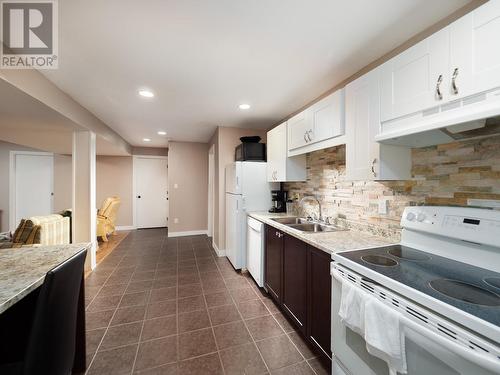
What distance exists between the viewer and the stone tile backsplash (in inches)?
46.1

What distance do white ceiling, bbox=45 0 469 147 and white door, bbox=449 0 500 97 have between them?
37 cm

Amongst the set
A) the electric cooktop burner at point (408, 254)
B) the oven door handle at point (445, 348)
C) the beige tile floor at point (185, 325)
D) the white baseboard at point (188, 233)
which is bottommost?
the beige tile floor at point (185, 325)

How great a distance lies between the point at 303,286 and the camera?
173 centimetres

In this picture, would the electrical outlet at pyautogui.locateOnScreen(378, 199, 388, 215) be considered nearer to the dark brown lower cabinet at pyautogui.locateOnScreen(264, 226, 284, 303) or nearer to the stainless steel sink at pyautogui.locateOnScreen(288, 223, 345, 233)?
the stainless steel sink at pyautogui.locateOnScreen(288, 223, 345, 233)

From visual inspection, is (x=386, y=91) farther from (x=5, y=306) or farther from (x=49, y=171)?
(x=49, y=171)

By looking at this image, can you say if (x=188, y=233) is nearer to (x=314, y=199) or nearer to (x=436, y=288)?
(x=314, y=199)

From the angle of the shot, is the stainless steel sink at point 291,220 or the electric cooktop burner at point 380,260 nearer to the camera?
the electric cooktop burner at point 380,260

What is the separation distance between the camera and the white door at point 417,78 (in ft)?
3.65

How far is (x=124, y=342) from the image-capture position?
5.74 feet

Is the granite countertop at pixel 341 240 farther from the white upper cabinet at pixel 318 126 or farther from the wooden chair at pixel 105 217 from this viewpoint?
the wooden chair at pixel 105 217

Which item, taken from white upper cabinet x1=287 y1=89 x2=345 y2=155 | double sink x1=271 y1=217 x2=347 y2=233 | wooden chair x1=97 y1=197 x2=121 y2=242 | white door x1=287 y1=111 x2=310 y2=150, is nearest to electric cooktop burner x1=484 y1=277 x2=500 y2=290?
double sink x1=271 y1=217 x2=347 y2=233

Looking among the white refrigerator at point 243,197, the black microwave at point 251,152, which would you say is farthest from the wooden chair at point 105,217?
the black microwave at point 251,152

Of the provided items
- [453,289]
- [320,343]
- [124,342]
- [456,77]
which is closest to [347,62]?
[456,77]

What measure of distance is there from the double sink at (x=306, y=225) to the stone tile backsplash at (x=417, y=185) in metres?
0.12
